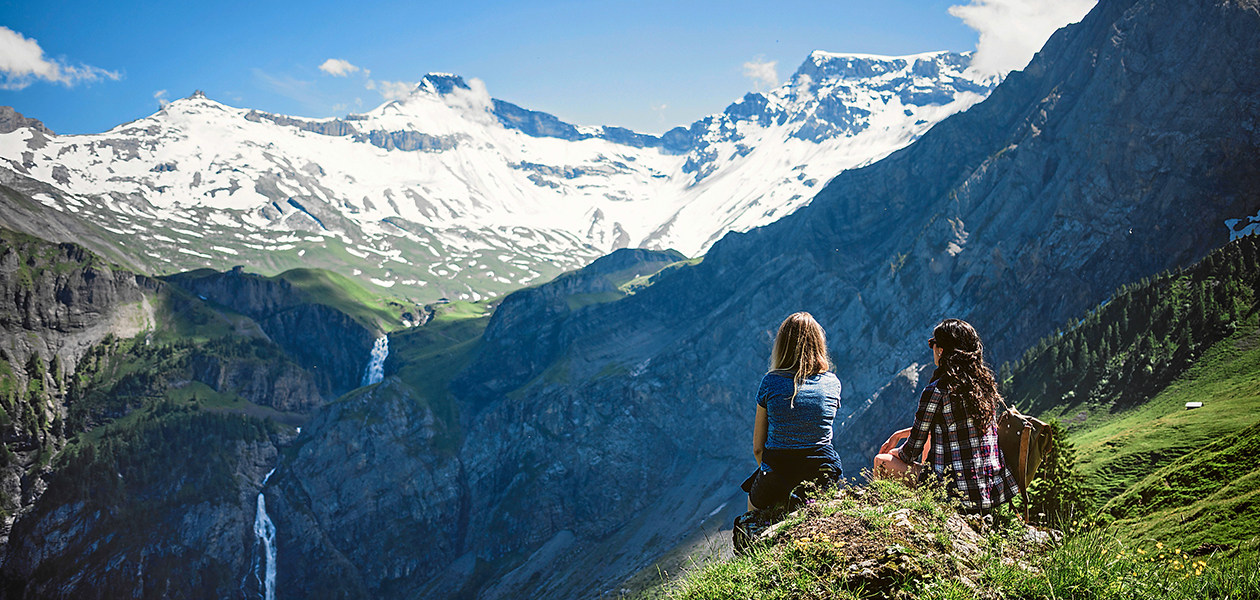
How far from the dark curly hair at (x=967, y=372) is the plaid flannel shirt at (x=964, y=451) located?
0.39 feet

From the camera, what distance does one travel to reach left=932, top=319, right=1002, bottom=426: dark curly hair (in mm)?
8602

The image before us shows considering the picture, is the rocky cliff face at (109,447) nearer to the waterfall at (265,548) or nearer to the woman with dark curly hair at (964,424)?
the waterfall at (265,548)

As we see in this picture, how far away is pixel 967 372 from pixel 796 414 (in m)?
2.23

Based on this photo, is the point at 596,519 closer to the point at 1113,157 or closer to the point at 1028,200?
the point at 1028,200

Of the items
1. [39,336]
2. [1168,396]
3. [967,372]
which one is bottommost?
[1168,396]

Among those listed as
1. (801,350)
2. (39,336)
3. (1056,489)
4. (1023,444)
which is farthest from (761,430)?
(39,336)

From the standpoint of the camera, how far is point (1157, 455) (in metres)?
33.9

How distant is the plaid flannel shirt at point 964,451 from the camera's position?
8797 mm

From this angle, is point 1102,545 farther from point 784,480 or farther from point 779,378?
point 779,378

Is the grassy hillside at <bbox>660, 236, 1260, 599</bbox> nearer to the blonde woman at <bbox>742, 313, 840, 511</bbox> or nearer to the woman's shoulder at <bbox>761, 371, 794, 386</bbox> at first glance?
the blonde woman at <bbox>742, 313, 840, 511</bbox>

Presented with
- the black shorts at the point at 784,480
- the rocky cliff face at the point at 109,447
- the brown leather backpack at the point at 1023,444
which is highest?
the brown leather backpack at the point at 1023,444

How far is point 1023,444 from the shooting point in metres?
8.77

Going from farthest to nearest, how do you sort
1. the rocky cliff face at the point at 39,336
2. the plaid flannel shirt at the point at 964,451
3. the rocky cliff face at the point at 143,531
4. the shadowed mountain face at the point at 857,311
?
the rocky cliff face at the point at 39,336
the rocky cliff face at the point at 143,531
the shadowed mountain face at the point at 857,311
the plaid flannel shirt at the point at 964,451

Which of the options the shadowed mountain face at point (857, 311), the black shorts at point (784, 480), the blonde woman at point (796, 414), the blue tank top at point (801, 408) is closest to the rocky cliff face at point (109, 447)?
the shadowed mountain face at point (857, 311)
